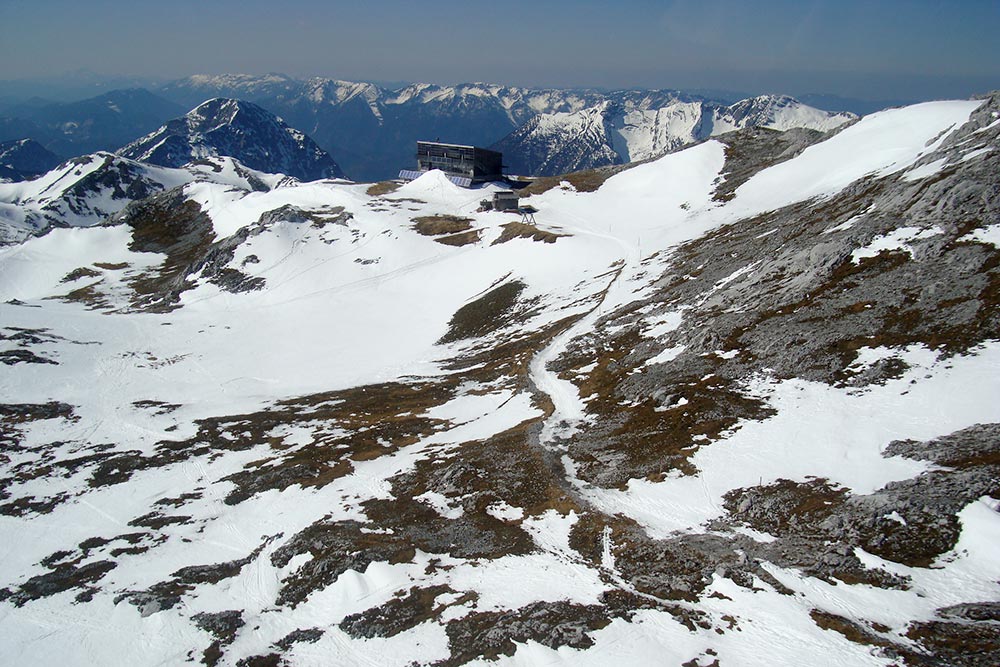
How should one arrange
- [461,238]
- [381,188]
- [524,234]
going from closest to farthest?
[524,234], [461,238], [381,188]

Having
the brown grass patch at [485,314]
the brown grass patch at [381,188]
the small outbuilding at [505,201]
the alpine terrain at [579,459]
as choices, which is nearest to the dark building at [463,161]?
the brown grass patch at [381,188]

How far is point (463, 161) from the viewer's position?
154625 mm

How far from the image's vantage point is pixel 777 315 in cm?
4997

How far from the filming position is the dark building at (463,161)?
152 m

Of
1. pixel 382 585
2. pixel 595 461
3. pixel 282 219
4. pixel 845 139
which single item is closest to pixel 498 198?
pixel 282 219

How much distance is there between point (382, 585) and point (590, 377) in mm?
30712

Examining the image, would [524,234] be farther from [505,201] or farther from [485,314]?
[485,314]

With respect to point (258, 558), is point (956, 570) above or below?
above

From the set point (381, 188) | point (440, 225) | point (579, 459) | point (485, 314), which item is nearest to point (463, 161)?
point (381, 188)

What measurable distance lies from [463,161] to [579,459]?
129 meters

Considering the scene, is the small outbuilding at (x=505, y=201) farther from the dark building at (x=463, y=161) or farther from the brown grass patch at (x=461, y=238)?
the dark building at (x=463, y=161)


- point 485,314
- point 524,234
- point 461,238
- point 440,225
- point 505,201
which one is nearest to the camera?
point 485,314

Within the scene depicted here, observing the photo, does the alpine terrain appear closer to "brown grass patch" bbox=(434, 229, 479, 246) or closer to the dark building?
"brown grass patch" bbox=(434, 229, 479, 246)

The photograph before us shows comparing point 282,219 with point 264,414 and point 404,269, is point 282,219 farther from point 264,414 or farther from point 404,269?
point 264,414
